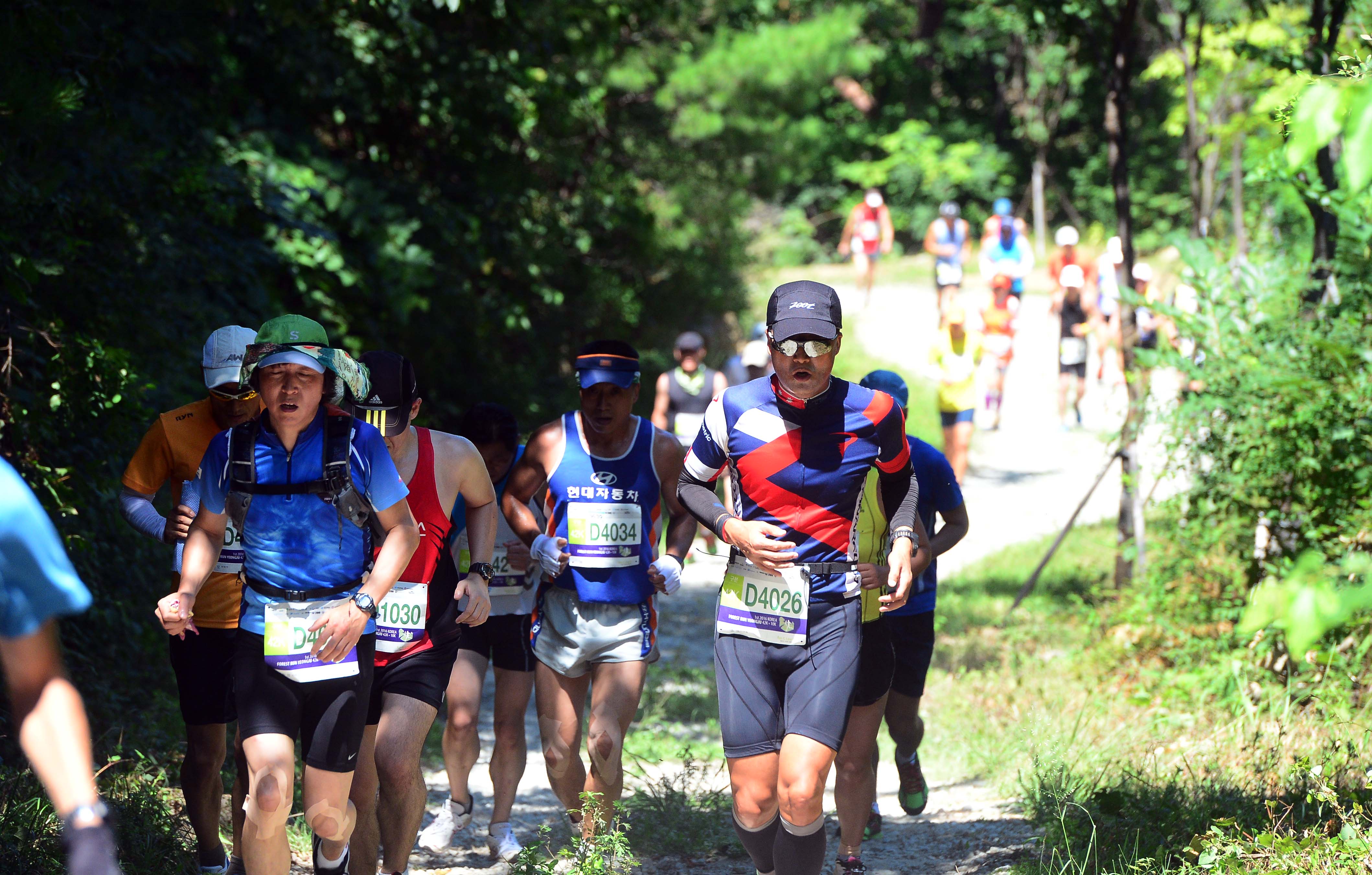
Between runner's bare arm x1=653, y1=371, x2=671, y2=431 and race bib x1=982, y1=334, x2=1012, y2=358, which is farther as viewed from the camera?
race bib x1=982, y1=334, x2=1012, y2=358

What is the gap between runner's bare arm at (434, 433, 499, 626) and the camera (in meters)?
4.71

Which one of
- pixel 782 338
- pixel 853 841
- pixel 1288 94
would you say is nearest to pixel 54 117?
pixel 782 338

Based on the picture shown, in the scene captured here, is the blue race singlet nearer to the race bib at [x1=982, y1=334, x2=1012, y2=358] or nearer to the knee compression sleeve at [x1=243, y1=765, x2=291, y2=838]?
the knee compression sleeve at [x1=243, y1=765, x2=291, y2=838]

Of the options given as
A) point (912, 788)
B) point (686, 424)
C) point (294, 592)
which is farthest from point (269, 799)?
point (686, 424)

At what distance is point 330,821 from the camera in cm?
408

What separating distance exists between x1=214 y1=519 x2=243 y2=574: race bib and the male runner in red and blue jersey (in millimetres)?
1668

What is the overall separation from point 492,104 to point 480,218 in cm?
100

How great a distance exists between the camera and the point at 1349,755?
511cm

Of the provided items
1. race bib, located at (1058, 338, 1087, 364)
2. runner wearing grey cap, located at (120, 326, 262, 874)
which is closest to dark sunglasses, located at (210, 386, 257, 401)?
runner wearing grey cap, located at (120, 326, 262, 874)

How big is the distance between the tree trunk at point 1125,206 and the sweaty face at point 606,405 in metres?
4.35

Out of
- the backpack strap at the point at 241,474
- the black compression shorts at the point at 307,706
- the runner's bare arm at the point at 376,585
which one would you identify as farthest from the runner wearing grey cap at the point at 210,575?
the runner's bare arm at the point at 376,585

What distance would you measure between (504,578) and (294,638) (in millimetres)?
1816

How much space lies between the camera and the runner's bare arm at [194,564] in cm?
394

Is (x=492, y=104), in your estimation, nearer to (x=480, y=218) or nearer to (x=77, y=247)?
(x=480, y=218)
